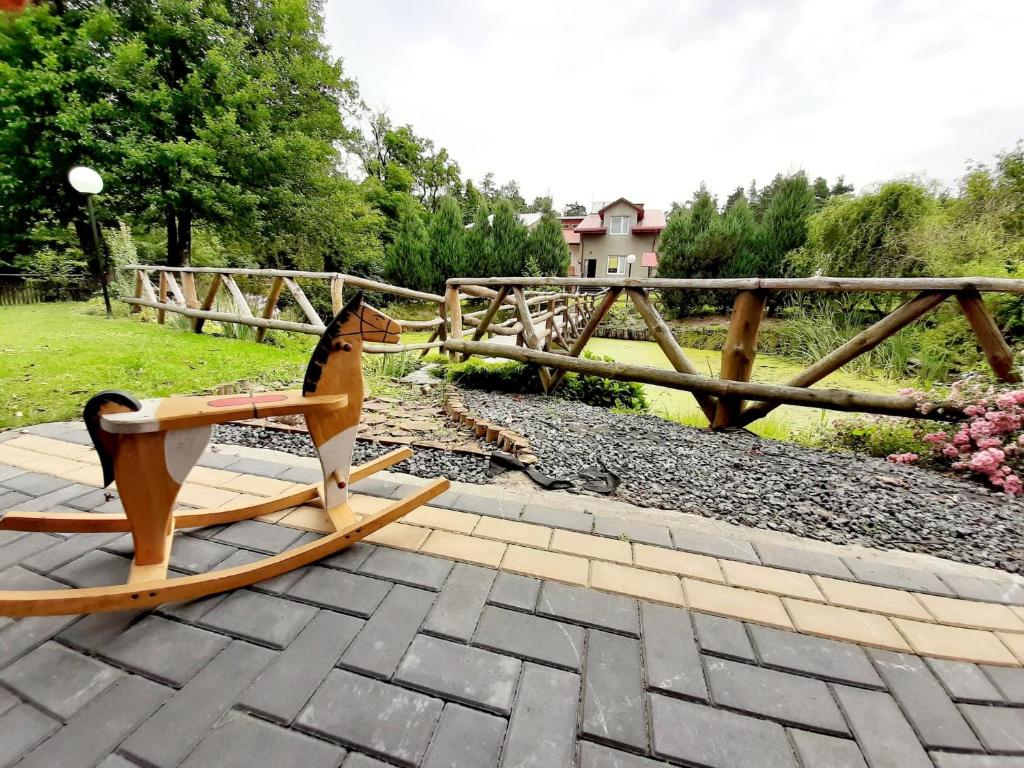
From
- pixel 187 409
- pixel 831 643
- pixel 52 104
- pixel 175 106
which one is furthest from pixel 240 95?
pixel 831 643

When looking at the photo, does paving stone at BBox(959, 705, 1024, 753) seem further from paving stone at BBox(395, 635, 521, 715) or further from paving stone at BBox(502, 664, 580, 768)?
paving stone at BBox(395, 635, 521, 715)

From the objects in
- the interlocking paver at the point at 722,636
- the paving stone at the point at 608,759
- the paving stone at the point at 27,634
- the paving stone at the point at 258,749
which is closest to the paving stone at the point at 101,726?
the paving stone at the point at 258,749

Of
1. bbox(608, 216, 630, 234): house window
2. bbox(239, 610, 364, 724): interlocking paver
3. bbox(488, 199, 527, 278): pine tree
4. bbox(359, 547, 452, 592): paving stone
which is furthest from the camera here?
bbox(608, 216, 630, 234): house window

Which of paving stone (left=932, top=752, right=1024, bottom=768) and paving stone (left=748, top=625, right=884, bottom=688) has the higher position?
paving stone (left=748, top=625, right=884, bottom=688)

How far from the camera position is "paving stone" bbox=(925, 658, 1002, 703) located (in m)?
0.93

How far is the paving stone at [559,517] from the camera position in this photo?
1.55m

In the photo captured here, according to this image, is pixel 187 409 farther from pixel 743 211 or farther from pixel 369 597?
pixel 743 211

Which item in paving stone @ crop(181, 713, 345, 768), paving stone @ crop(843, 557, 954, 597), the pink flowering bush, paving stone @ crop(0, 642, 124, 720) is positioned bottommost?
paving stone @ crop(181, 713, 345, 768)

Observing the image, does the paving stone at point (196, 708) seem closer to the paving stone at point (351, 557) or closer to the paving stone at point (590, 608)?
the paving stone at point (351, 557)

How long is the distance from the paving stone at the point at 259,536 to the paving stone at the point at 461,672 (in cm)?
66

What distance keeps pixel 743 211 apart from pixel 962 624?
47.6 feet

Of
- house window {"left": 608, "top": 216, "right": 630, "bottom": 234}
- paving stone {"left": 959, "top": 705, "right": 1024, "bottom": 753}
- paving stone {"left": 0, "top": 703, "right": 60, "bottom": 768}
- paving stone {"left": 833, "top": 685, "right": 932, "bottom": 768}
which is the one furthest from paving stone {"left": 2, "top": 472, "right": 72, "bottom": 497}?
house window {"left": 608, "top": 216, "right": 630, "bottom": 234}

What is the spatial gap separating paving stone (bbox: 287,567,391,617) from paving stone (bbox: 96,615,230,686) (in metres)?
0.21

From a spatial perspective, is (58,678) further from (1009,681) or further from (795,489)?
(795,489)
